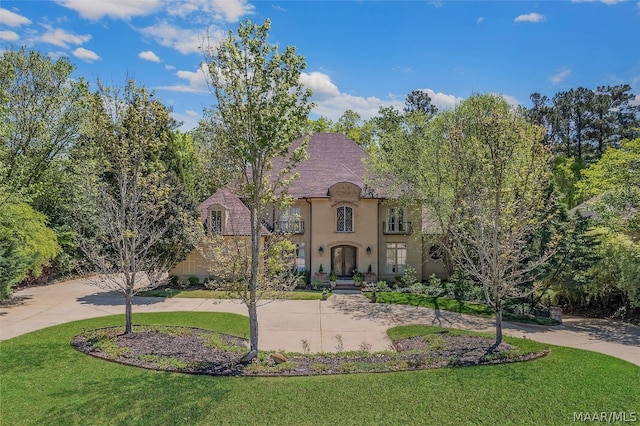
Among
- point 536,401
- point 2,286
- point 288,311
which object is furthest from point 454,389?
point 2,286

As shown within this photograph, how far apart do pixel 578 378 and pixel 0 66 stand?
28173 mm

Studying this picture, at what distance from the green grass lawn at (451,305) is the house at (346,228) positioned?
4363 millimetres

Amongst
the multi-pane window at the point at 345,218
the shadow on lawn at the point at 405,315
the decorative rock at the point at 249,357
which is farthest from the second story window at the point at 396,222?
the decorative rock at the point at 249,357

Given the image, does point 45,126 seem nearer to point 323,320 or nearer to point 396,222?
point 323,320

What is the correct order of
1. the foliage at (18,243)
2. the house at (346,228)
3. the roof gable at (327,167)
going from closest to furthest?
the foliage at (18,243)
the house at (346,228)
the roof gable at (327,167)

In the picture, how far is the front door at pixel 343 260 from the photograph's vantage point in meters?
26.6

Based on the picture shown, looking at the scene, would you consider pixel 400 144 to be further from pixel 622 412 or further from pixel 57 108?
pixel 57 108

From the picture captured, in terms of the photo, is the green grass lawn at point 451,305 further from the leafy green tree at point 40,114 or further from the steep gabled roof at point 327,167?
the leafy green tree at point 40,114

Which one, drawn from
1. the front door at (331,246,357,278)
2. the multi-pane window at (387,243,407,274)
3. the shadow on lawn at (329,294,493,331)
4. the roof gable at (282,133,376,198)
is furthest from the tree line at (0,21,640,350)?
the front door at (331,246,357,278)

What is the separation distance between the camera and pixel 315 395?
8742mm

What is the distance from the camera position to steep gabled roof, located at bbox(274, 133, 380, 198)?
26.5 metres

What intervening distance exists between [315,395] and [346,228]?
17.8 metres

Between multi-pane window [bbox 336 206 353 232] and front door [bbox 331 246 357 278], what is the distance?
4.17 feet

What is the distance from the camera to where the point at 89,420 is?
763 cm
